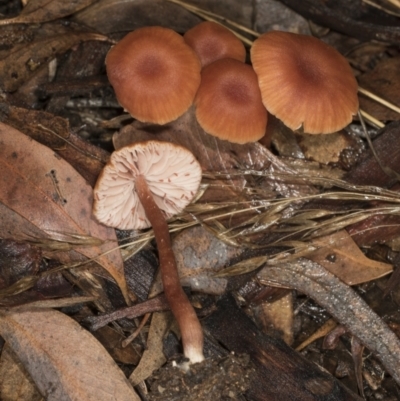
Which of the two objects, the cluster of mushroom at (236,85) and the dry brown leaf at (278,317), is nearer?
the cluster of mushroom at (236,85)

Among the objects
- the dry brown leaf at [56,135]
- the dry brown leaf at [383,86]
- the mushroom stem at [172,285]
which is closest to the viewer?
the mushroom stem at [172,285]

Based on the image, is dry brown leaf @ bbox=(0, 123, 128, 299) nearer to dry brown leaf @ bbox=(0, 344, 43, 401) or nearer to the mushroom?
the mushroom

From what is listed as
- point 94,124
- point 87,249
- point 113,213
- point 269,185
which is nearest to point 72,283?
point 87,249

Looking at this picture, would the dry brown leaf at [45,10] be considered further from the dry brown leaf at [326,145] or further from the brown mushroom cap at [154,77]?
the dry brown leaf at [326,145]

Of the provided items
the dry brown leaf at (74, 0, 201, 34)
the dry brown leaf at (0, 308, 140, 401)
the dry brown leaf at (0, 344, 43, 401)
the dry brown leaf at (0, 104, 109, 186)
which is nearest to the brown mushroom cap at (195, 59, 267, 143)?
the dry brown leaf at (0, 104, 109, 186)

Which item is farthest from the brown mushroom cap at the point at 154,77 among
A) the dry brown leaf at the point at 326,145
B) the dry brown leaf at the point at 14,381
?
the dry brown leaf at the point at 14,381

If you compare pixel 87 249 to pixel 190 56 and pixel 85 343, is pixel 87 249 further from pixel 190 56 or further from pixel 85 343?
pixel 190 56

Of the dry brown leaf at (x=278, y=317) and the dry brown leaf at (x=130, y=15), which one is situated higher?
the dry brown leaf at (x=130, y=15)
